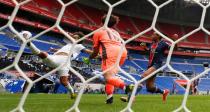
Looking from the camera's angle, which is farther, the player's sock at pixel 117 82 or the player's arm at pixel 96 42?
the player's arm at pixel 96 42

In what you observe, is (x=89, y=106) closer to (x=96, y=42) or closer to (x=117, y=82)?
(x=117, y=82)

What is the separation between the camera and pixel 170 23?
84.0 ft

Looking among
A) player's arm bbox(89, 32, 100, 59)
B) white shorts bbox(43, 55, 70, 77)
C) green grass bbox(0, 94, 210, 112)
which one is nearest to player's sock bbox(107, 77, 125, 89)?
green grass bbox(0, 94, 210, 112)

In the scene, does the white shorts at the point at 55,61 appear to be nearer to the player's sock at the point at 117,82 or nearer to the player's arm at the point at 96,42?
the player's arm at the point at 96,42

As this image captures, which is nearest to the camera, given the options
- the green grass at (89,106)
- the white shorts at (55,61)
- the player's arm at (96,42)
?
the green grass at (89,106)

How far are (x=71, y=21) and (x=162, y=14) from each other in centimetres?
811

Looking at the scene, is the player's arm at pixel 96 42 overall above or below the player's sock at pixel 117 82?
above

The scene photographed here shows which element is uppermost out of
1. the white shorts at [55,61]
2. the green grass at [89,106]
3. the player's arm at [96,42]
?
the white shorts at [55,61]

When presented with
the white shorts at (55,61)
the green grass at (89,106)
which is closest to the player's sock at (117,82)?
the green grass at (89,106)

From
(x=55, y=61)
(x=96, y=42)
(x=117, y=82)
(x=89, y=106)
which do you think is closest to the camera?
(x=117, y=82)

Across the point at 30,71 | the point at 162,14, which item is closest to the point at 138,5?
the point at 162,14

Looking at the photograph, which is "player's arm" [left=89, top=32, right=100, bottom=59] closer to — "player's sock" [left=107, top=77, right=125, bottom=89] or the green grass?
"player's sock" [left=107, top=77, right=125, bottom=89]

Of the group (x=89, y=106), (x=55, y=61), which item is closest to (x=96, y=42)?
Result: (x=89, y=106)

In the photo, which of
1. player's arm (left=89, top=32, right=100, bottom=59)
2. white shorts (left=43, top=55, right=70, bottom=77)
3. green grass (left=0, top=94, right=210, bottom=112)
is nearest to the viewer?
green grass (left=0, top=94, right=210, bottom=112)
